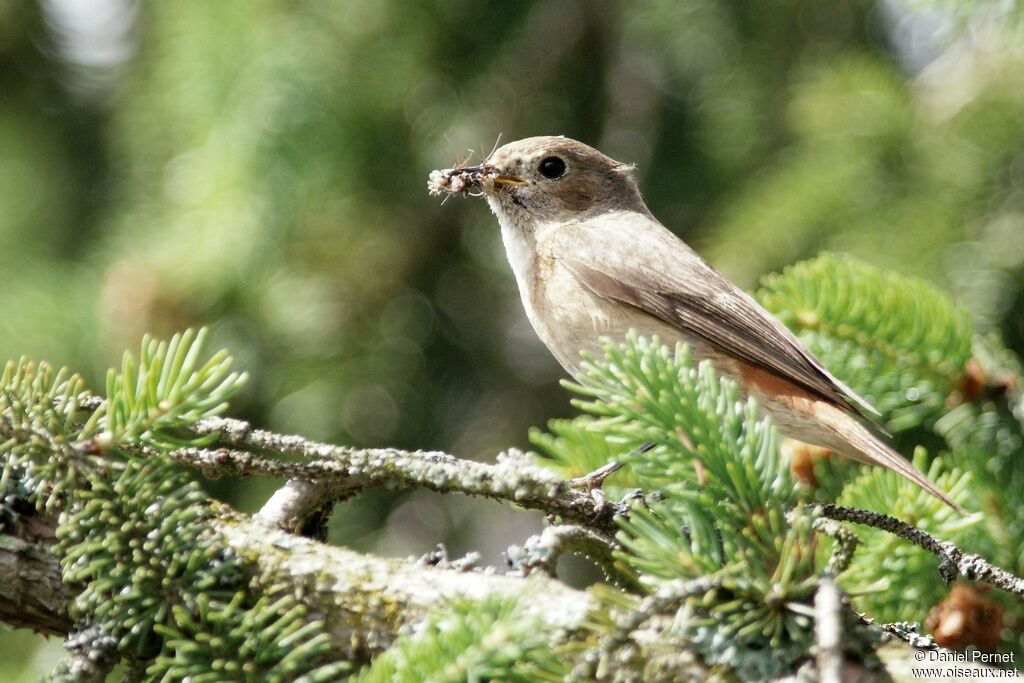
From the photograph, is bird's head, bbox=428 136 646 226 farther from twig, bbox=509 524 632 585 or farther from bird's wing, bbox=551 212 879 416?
twig, bbox=509 524 632 585

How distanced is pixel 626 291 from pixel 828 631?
252cm

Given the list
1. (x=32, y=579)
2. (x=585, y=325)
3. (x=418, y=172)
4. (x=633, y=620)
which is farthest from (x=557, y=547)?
(x=418, y=172)

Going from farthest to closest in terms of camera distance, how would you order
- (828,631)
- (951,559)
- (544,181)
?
(544,181)
(951,559)
(828,631)

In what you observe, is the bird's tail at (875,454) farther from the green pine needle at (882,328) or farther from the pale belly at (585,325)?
the pale belly at (585,325)

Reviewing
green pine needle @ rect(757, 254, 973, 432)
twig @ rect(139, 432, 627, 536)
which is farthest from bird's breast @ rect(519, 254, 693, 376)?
twig @ rect(139, 432, 627, 536)

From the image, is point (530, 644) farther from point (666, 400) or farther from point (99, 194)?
point (99, 194)

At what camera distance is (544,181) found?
15.2ft

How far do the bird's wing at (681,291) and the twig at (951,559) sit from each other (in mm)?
900

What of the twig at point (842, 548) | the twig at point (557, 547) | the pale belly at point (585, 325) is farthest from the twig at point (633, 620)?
the pale belly at point (585, 325)

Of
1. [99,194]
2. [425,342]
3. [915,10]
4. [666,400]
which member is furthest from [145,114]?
[666,400]

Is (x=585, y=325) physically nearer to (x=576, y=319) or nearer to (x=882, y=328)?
(x=576, y=319)

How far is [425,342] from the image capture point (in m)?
5.15

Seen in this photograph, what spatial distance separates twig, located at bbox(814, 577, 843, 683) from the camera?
1.54 metres

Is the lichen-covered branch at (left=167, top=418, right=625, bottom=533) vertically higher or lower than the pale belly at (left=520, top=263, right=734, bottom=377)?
lower
